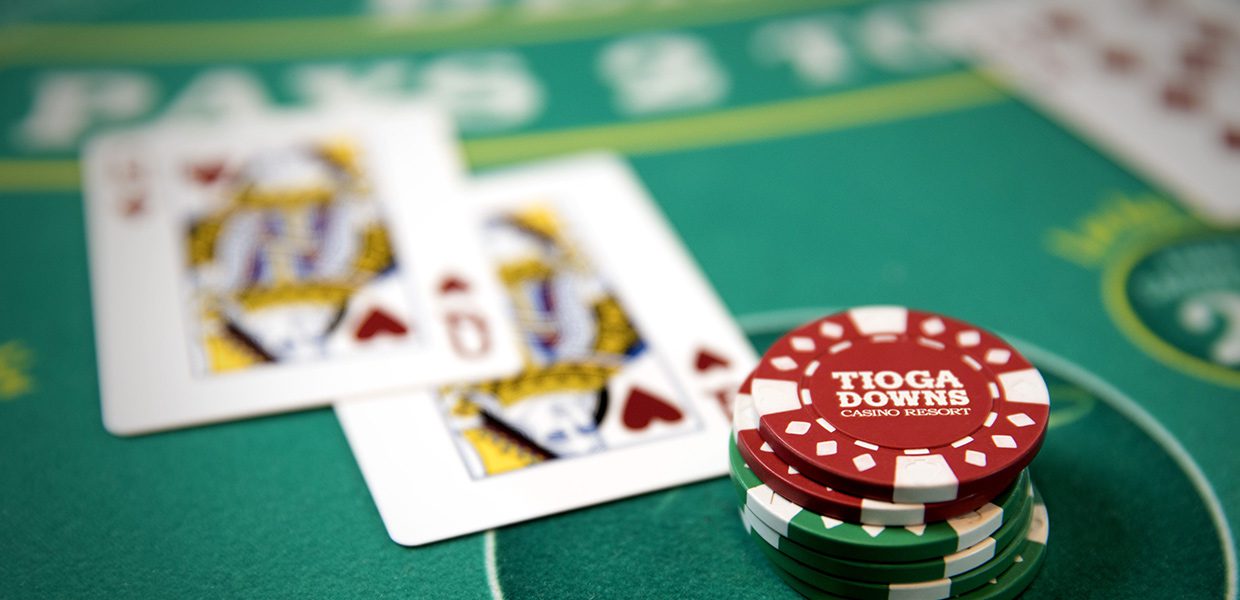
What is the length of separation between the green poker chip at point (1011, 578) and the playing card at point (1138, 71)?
96 centimetres

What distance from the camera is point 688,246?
7.14 feet

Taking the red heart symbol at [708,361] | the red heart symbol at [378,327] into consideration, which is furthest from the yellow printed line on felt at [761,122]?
the red heart symbol at [708,361]

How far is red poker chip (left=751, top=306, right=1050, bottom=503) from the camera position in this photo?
1.38 metres

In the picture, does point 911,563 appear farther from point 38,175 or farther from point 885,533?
point 38,175

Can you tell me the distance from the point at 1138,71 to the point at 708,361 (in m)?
1.36

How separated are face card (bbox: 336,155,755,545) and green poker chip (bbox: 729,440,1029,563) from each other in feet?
0.86

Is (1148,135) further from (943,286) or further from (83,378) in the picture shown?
(83,378)

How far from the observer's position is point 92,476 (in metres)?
1.71

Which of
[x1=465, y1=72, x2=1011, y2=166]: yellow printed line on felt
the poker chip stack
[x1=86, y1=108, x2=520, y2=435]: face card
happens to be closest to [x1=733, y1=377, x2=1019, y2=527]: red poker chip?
the poker chip stack

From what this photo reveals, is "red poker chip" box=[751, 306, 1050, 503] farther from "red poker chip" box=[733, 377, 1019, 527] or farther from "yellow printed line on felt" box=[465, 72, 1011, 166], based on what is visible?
"yellow printed line on felt" box=[465, 72, 1011, 166]

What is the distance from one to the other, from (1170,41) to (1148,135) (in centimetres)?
44

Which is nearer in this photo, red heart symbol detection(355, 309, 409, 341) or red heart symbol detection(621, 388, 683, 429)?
red heart symbol detection(621, 388, 683, 429)

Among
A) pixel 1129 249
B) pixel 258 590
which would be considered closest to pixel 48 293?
pixel 258 590

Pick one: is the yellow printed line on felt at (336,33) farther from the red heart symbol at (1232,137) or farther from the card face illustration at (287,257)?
the red heart symbol at (1232,137)
